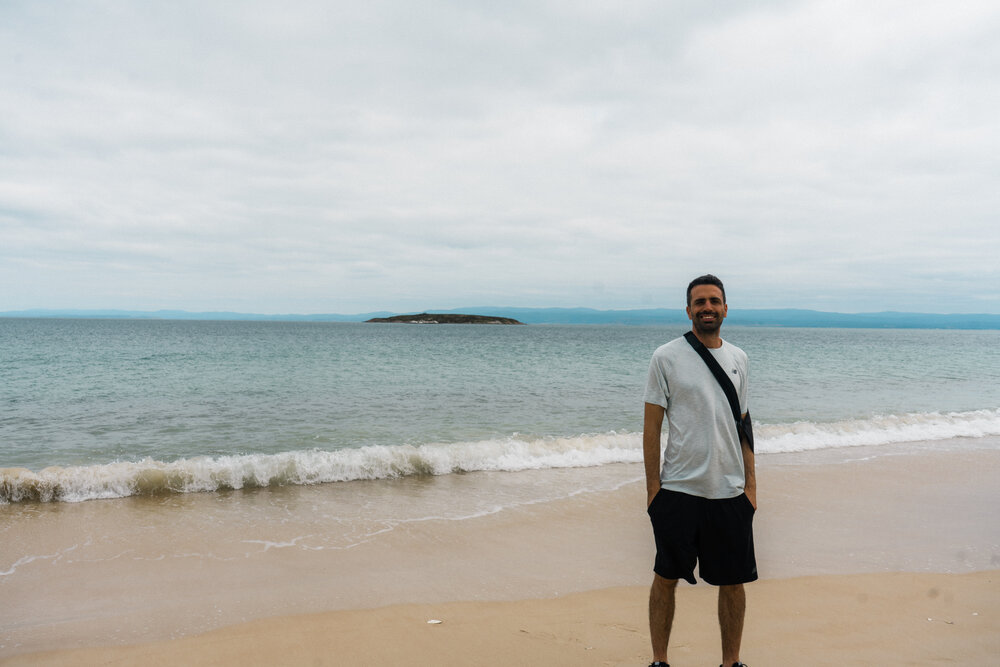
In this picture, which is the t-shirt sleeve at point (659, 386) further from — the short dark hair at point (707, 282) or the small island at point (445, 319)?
the small island at point (445, 319)

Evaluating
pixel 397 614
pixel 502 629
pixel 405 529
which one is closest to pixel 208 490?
pixel 405 529

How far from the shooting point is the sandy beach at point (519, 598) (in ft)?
12.8

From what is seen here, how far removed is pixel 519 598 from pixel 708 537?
2.32m

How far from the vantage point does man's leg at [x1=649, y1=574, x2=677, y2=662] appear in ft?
10.6

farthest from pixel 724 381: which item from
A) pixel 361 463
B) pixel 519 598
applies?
pixel 361 463

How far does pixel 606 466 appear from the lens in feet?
33.4

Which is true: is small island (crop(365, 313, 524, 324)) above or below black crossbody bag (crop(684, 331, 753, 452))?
above

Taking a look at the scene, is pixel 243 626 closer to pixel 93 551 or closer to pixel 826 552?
pixel 93 551

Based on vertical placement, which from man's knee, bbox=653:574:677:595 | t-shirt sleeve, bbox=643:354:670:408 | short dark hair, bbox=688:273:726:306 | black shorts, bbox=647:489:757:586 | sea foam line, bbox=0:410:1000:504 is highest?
short dark hair, bbox=688:273:726:306

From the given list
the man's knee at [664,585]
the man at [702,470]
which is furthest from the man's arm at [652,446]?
the man's knee at [664,585]

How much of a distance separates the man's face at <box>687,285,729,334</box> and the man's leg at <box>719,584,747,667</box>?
4.90 ft

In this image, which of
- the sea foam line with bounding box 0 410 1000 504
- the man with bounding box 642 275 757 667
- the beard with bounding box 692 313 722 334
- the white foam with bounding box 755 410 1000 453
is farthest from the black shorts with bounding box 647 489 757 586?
the white foam with bounding box 755 410 1000 453

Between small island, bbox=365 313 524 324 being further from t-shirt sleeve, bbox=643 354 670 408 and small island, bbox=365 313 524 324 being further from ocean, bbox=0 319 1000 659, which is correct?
t-shirt sleeve, bbox=643 354 670 408

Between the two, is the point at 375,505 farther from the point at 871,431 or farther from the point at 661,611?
the point at 871,431
